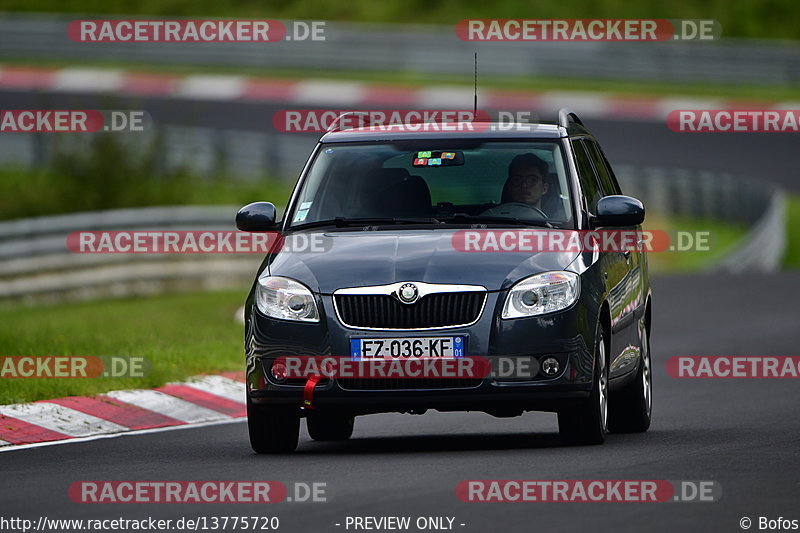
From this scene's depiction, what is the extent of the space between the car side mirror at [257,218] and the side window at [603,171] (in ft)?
7.43

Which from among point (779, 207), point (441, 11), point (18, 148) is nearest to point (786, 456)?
point (779, 207)

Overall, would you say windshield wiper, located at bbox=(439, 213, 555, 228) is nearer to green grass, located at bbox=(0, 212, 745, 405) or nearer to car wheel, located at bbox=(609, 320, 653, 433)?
car wheel, located at bbox=(609, 320, 653, 433)

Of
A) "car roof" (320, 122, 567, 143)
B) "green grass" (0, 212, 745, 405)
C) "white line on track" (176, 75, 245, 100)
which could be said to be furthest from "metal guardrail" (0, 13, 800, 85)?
"car roof" (320, 122, 567, 143)

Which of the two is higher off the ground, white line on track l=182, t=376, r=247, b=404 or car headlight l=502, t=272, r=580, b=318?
car headlight l=502, t=272, r=580, b=318

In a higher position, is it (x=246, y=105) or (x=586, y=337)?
(x=246, y=105)

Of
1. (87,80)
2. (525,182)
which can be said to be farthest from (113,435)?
(87,80)

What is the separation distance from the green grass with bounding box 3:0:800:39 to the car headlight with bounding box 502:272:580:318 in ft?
125

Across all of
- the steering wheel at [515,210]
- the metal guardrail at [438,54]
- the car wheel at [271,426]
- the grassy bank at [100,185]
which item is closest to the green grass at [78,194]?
the grassy bank at [100,185]

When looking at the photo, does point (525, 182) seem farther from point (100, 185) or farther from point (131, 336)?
point (100, 185)

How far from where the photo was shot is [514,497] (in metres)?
8.30

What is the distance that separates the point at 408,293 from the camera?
10.0 m

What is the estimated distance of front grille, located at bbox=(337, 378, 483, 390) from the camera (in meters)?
10.0

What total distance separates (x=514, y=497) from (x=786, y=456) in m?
2.02

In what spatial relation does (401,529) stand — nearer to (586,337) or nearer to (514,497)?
(514,497)
